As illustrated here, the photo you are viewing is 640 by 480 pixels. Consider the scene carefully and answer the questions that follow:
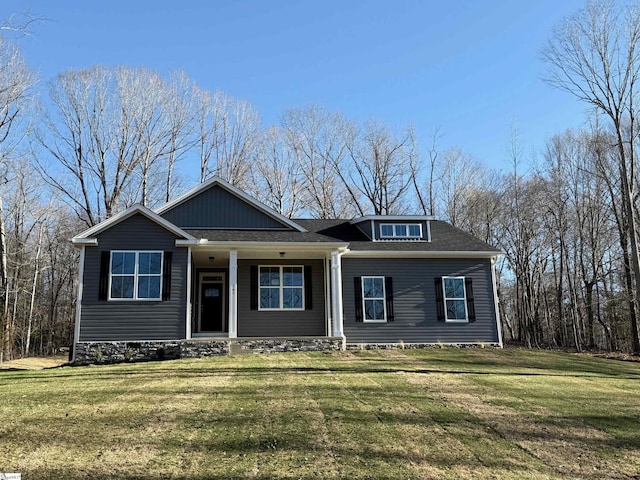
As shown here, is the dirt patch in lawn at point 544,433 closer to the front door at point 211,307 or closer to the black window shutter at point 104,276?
the front door at point 211,307

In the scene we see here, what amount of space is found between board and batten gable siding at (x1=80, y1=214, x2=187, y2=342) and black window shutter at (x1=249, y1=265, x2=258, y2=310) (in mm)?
2393

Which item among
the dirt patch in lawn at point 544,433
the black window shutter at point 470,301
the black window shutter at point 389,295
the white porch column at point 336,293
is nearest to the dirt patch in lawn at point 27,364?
the white porch column at point 336,293

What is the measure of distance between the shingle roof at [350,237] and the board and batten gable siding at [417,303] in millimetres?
413

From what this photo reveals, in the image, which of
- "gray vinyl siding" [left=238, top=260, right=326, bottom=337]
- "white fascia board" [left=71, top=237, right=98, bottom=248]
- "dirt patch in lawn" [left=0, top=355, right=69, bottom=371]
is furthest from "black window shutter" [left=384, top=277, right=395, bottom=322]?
"dirt patch in lawn" [left=0, top=355, right=69, bottom=371]

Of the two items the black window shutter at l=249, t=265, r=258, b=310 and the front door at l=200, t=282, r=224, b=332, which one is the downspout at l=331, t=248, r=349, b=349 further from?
the front door at l=200, t=282, r=224, b=332

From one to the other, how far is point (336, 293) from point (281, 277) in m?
1.99

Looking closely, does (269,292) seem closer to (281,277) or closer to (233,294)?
(281,277)

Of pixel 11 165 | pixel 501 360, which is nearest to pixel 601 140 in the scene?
pixel 501 360

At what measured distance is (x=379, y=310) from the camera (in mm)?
14625

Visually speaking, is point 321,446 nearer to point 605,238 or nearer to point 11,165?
point 11,165

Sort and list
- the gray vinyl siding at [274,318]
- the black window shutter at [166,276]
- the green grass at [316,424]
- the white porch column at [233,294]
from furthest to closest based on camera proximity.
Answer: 1. the gray vinyl siding at [274,318]
2. the white porch column at [233,294]
3. the black window shutter at [166,276]
4. the green grass at [316,424]

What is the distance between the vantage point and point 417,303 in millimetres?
14773

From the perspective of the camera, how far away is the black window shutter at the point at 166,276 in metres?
12.5

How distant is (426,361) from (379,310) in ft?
11.1
